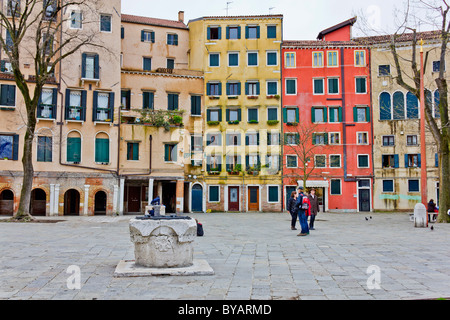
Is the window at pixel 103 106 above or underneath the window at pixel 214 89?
underneath

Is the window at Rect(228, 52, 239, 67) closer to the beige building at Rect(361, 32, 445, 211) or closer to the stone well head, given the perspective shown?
the beige building at Rect(361, 32, 445, 211)

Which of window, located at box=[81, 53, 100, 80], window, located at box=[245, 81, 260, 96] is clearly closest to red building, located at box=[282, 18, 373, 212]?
window, located at box=[245, 81, 260, 96]

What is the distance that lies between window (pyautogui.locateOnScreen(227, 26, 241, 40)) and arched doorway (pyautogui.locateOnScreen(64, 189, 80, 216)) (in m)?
20.4

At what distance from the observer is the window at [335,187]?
1623 inches

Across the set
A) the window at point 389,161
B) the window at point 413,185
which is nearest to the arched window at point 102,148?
the window at point 389,161

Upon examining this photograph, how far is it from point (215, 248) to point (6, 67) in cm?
2726

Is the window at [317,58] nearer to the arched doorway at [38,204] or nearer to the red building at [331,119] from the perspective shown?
the red building at [331,119]

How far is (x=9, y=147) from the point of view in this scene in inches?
1256

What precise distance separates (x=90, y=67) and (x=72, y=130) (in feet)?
16.7

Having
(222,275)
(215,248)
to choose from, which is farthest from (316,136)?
(222,275)

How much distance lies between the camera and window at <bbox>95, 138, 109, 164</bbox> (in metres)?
34.1

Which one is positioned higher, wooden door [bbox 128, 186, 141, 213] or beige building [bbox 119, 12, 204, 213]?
beige building [bbox 119, 12, 204, 213]

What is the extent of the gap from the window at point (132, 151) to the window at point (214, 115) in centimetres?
872
